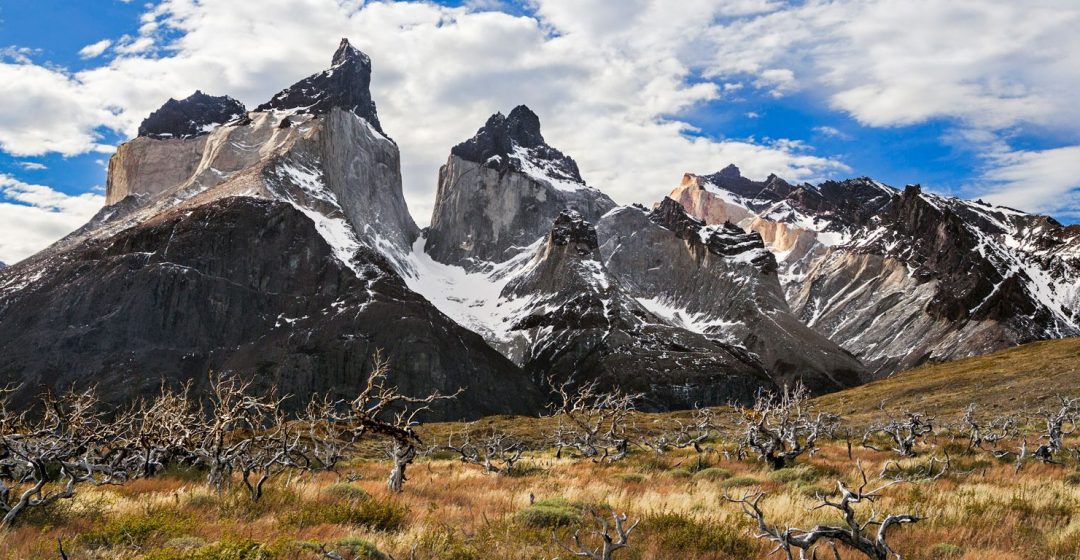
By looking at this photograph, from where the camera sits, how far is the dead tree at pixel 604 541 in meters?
7.44

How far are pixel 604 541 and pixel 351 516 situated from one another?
5.39 m

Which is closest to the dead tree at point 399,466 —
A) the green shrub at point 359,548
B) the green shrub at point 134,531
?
the green shrub at point 134,531

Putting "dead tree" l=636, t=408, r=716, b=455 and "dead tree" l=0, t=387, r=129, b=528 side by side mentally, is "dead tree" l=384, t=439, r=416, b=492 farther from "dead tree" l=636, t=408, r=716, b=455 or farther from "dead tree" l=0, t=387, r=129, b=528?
"dead tree" l=636, t=408, r=716, b=455

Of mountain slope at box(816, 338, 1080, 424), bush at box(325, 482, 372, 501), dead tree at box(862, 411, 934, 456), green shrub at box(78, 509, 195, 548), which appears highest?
green shrub at box(78, 509, 195, 548)

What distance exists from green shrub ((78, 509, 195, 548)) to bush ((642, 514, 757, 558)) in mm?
6788

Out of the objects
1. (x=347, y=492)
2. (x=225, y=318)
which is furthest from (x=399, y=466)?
(x=225, y=318)

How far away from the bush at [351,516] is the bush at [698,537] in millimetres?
4077

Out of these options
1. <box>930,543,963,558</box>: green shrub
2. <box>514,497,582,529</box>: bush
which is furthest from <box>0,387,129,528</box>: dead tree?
<box>930,543,963,558</box>: green shrub

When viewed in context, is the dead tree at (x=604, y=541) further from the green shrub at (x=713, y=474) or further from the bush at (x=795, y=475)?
the green shrub at (x=713, y=474)

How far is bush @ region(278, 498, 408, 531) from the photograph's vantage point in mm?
10875

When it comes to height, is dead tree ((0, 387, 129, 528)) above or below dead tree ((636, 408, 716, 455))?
above

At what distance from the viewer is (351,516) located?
36.8 ft

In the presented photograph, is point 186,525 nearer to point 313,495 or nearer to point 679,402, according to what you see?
point 313,495

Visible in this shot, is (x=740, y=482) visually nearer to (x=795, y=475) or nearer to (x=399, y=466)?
(x=795, y=475)
